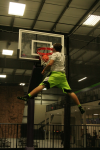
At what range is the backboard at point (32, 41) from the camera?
682 centimetres

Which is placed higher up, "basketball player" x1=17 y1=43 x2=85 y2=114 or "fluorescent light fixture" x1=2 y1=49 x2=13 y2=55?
"fluorescent light fixture" x1=2 y1=49 x2=13 y2=55

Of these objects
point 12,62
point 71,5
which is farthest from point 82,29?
point 12,62

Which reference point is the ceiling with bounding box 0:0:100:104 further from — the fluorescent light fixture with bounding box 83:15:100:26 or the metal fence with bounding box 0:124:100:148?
the metal fence with bounding box 0:124:100:148

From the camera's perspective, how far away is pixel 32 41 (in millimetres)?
7273

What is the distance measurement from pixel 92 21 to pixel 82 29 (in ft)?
4.60

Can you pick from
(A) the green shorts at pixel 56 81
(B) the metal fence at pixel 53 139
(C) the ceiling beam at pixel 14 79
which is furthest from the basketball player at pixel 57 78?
(C) the ceiling beam at pixel 14 79

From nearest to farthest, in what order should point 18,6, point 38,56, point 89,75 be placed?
point 38,56
point 18,6
point 89,75

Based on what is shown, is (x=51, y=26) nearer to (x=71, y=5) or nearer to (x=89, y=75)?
(x=71, y=5)

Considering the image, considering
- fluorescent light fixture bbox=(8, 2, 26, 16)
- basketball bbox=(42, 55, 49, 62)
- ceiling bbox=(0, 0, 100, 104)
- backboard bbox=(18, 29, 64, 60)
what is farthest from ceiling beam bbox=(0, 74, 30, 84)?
basketball bbox=(42, 55, 49, 62)

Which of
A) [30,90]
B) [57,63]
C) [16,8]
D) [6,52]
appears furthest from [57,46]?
[6,52]

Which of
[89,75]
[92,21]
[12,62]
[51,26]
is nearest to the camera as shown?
[92,21]

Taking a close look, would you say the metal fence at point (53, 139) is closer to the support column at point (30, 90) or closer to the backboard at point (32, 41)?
the support column at point (30, 90)

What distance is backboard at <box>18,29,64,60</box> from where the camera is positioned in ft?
22.4

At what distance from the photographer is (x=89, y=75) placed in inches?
651
